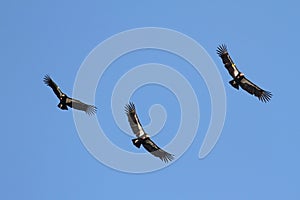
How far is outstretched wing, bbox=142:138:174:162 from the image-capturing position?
2543cm

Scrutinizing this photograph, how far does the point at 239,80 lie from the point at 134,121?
308 centimetres

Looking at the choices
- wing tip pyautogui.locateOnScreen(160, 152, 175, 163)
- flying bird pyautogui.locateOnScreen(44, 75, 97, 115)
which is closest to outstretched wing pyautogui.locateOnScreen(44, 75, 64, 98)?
flying bird pyautogui.locateOnScreen(44, 75, 97, 115)

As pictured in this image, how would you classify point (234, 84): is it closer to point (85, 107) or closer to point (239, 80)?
point (239, 80)

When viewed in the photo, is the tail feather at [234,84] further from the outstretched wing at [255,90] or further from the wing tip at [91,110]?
the wing tip at [91,110]

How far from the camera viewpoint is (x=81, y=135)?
1064 inches

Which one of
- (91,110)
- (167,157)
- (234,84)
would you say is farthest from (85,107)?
(234,84)

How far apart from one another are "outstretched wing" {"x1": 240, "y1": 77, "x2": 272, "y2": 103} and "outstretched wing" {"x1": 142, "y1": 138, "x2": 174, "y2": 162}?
9.36ft

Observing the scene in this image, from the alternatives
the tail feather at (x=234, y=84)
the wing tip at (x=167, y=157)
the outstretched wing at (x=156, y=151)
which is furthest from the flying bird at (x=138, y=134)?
the tail feather at (x=234, y=84)

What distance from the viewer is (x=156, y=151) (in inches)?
1014

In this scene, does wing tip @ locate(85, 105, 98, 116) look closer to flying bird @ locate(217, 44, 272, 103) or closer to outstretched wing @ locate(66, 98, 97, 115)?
outstretched wing @ locate(66, 98, 97, 115)

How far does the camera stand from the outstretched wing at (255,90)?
2572 centimetres

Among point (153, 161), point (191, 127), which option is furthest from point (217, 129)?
point (153, 161)

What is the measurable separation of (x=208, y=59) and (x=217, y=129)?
2234 millimetres

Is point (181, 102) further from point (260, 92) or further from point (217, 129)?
point (260, 92)
